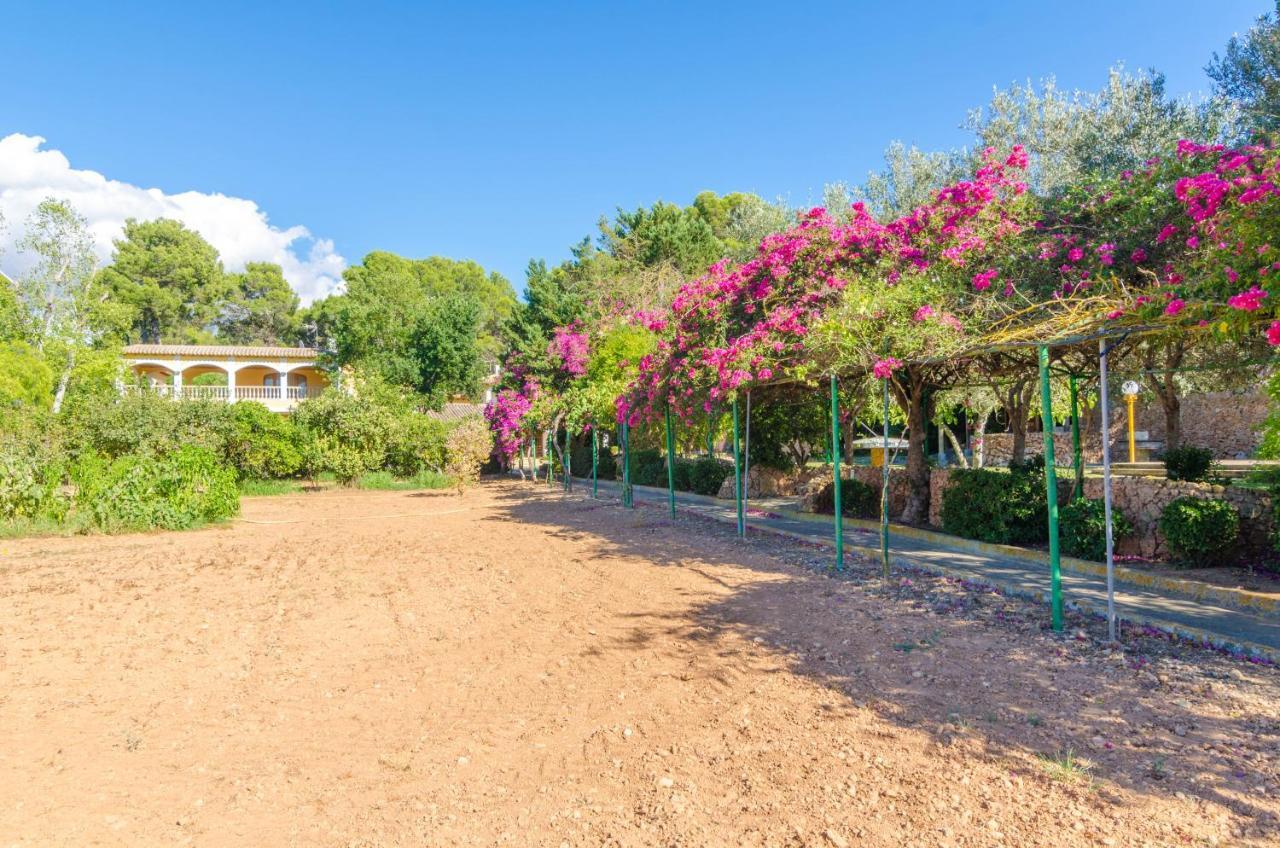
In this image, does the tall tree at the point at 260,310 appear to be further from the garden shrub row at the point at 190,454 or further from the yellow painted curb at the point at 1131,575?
the yellow painted curb at the point at 1131,575

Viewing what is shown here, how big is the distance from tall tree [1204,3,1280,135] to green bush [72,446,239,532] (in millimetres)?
16742

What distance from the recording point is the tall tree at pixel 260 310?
5231cm

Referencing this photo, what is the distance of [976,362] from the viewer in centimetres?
919

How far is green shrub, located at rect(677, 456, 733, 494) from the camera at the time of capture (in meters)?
16.2

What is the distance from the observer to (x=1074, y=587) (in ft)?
20.9

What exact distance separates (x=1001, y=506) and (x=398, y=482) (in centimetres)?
1796

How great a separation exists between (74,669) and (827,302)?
27.8 ft

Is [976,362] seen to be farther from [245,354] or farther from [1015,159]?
[245,354]

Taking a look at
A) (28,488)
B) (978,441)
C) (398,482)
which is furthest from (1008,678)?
(398,482)

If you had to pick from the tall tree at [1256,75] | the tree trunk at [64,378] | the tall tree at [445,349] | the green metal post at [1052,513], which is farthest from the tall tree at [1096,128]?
the tree trunk at [64,378]

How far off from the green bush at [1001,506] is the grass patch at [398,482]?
15272 millimetres

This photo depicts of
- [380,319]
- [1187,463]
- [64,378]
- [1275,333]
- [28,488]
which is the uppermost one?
[380,319]

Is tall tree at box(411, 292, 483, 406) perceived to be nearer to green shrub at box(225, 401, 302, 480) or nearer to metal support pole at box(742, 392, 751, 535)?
green shrub at box(225, 401, 302, 480)

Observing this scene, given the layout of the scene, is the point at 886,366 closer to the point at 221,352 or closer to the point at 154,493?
the point at 154,493
